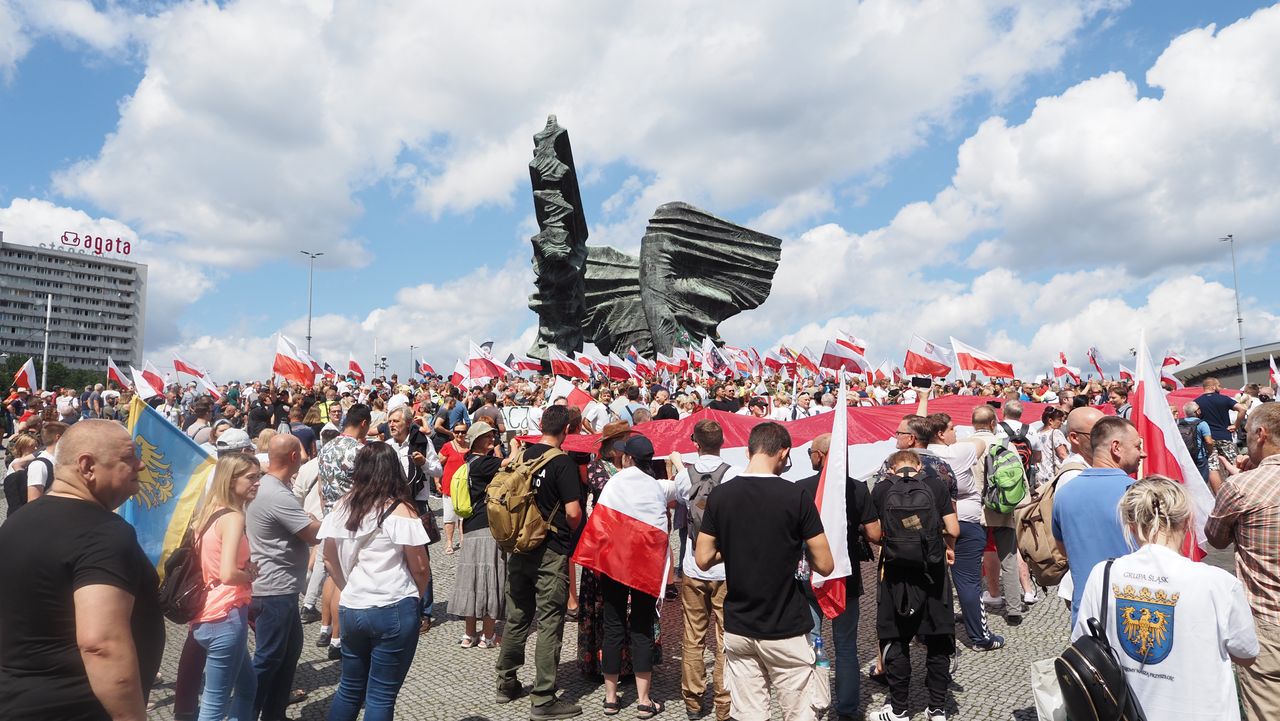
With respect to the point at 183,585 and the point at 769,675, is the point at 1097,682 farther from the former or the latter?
the point at 183,585

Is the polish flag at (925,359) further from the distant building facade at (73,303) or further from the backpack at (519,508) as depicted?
the distant building facade at (73,303)

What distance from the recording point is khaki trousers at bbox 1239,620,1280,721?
11.0ft

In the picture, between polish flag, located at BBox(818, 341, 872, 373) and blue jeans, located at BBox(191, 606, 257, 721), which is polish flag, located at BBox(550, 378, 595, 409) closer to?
blue jeans, located at BBox(191, 606, 257, 721)

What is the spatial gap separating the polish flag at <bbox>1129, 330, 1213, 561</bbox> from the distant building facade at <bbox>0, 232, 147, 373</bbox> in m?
155

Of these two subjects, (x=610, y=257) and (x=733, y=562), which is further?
(x=610, y=257)

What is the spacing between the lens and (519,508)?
207 inches

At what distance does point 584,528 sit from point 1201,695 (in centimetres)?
363

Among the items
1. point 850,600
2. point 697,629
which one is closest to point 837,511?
point 850,600

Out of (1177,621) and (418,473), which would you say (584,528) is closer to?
(418,473)

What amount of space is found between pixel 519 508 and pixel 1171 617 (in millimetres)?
3629

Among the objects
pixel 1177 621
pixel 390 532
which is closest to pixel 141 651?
pixel 390 532

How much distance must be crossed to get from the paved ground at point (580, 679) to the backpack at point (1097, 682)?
2321 millimetres

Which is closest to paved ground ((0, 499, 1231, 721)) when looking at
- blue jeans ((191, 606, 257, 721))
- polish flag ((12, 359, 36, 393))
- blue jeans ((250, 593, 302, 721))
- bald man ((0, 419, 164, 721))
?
blue jeans ((250, 593, 302, 721))

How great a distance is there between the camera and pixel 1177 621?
2.81 meters
